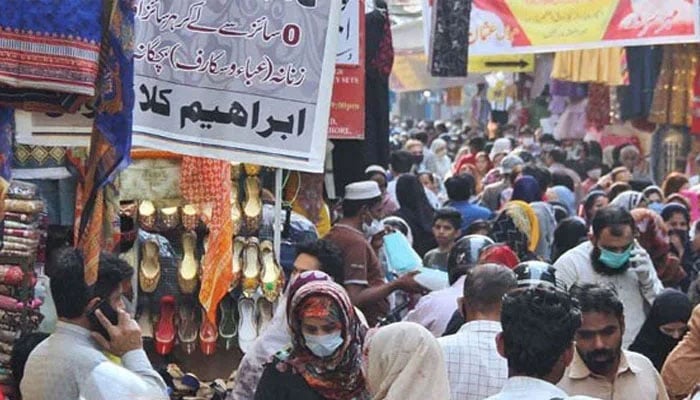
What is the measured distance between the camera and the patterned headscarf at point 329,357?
219 inches

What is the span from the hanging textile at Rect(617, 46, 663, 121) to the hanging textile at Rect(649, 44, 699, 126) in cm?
53

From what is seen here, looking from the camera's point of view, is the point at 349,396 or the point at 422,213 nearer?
the point at 349,396

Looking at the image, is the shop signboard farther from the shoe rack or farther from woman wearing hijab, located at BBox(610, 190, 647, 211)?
the shoe rack

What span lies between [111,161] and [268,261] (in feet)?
9.43

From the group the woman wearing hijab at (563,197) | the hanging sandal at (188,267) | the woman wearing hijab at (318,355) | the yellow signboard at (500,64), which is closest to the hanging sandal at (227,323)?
the hanging sandal at (188,267)

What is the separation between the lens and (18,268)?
6570mm

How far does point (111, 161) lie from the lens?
223 inches

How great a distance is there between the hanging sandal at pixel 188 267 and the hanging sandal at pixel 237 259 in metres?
0.18

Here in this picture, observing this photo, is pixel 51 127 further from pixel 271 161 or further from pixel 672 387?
pixel 672 387

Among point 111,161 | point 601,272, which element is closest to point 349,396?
point 111,161

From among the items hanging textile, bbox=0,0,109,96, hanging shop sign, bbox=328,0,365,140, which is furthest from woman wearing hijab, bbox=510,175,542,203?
hanging textile, bbox=0,0,109,96

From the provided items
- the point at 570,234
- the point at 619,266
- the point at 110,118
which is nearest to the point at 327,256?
the point at 619,266

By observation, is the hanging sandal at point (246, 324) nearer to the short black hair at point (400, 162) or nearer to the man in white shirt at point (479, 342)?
the man in white shirt at point (479, 342)

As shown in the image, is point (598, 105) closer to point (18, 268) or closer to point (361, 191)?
point (361, 191)
